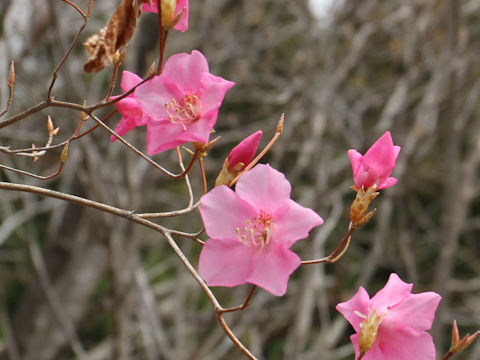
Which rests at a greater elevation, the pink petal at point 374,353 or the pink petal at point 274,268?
the pink petal at point 274,268

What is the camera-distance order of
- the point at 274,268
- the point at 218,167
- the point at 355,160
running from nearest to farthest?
the point at 274,268 → the point at 355,160 → the point at 218,167

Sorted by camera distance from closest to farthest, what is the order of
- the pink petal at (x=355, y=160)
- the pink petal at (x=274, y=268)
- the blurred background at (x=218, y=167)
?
the pink petal at (x=274, y=268) < the pink petal at (x=355, y=160) < the blurred background at (x=218, y=167)

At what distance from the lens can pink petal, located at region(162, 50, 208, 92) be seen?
26.1 inches

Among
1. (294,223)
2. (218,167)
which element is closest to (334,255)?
(294,223)

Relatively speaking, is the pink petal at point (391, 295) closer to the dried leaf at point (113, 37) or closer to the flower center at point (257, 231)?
the flower center at point (257, 231)

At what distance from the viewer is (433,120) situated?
2.35m

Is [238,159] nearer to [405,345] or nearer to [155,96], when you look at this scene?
[155,96]

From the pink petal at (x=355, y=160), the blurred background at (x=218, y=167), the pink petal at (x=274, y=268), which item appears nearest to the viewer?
the pink petal at (x=274, y=268)

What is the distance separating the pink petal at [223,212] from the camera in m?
0.60

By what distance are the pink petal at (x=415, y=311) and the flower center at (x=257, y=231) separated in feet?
0.55

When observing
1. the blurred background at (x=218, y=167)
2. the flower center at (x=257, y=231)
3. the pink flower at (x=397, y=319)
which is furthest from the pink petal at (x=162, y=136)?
the blurred background at (x=218, y=167)

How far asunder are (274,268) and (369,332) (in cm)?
11

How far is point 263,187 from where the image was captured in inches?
24.3

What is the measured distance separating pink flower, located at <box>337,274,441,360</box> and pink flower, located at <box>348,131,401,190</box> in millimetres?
106
